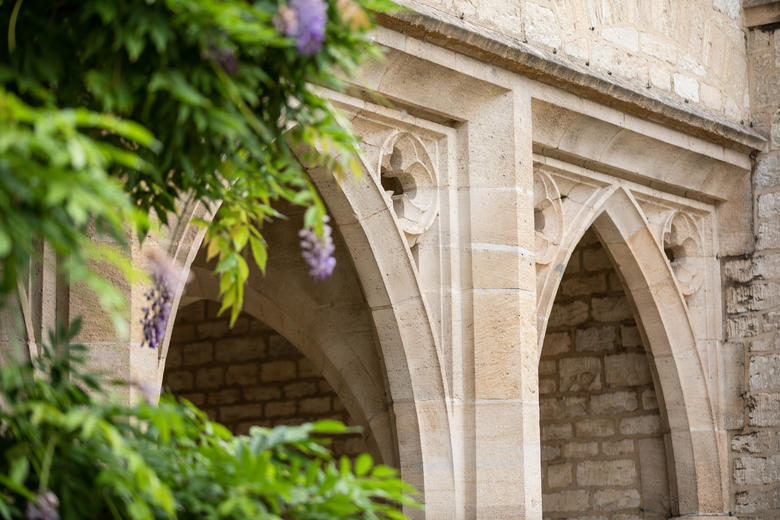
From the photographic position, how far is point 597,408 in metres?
6.78

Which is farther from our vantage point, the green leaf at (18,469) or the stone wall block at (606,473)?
the stone wall block at (606,473)

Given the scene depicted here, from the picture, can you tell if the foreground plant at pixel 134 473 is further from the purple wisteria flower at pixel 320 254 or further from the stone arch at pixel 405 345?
the stone arch at pixel 405 345

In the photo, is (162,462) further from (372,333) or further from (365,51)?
(372,333)

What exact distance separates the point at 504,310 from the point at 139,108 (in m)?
2.95

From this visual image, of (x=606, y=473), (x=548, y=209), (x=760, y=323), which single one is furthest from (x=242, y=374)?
(x=760, y=323)

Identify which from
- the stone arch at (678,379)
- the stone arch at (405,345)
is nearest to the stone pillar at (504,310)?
the stone arch at (405,345)

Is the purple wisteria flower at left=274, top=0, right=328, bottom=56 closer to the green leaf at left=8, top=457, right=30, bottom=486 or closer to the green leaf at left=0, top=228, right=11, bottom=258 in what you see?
the green leaf at left=0, top=228, right=11, bottom=258

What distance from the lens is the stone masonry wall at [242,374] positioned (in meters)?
7.74

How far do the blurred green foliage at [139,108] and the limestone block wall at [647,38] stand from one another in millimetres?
2529

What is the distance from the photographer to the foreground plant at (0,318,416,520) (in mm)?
1966

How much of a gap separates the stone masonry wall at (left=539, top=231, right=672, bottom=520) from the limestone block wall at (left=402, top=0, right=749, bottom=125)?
103cm

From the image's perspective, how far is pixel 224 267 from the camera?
246 centimetres

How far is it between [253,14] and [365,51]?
430 millimetres

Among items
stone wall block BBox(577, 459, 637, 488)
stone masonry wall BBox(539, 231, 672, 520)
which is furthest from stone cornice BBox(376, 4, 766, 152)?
stone wall block BBox(577, 459, 637, 488)
